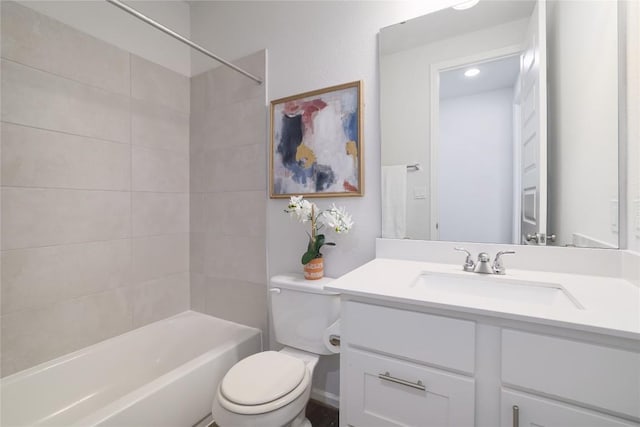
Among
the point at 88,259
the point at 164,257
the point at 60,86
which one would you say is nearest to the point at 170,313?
the point at 164,257

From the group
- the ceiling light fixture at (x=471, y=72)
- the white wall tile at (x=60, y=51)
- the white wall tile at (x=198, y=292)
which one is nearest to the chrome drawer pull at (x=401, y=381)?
the ceiling light fixture at (x=471, y=72)

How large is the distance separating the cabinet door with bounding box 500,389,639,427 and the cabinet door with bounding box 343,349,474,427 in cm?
8

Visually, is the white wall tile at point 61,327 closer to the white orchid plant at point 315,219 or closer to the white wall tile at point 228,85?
the white orchid plant at point 315,219

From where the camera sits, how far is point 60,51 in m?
1.45

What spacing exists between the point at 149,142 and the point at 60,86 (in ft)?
1.63

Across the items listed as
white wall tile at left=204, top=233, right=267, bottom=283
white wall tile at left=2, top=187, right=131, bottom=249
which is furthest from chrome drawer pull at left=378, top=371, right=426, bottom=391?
white wall tile at left=2, top=187, right=131, bottom=249

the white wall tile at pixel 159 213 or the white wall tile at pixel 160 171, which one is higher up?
the white wall tile at pixel 160 171

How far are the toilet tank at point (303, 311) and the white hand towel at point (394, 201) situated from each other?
416 millimetres

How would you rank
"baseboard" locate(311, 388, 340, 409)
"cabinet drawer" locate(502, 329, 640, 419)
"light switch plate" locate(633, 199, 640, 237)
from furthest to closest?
"baseboard" locate(311, 388, 340, 409) < "light switch plate" locate(633, 199, 640, 237) < "cabinet drawer" locate(502, 329, 640, 419)

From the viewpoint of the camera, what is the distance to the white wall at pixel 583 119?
1.00m

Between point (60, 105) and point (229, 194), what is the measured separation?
0.95 meters

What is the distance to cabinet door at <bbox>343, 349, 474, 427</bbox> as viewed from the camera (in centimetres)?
76

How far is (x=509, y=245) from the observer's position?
3.80ft

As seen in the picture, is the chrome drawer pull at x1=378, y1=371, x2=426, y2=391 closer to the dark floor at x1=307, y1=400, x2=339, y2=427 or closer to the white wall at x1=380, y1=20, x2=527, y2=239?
the white wall at x1=380, y1=20, x2=527, y2=239
